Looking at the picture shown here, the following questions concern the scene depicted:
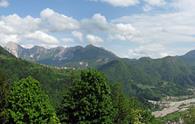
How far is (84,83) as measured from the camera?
64.0 metres

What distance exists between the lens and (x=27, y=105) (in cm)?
5644

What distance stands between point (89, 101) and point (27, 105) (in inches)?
422

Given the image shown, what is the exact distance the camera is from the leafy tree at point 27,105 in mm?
56188

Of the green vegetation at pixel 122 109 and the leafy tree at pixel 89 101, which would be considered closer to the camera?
the leafy tree at pixel 89 101

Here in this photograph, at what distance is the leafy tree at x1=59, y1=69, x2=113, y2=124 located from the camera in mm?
62938

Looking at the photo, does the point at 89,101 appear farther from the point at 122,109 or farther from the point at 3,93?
the point at 122,109

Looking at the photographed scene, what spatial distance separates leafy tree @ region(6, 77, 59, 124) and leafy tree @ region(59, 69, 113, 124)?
5.71 m

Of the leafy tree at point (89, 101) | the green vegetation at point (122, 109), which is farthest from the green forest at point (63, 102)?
the green vegetation at point (122, 109)

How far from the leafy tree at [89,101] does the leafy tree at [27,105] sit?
571 cm

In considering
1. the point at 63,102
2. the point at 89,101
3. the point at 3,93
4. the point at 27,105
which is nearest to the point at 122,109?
the point at 63,102

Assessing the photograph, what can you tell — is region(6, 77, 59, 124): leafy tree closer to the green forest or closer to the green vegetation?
the green forest

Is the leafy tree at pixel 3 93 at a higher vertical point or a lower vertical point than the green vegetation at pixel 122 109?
higher

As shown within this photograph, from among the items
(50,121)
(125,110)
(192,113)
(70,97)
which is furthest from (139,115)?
(192,113)

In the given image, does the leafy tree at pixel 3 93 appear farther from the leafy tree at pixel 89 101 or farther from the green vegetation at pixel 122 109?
the green vegetation at pixel 122 109
